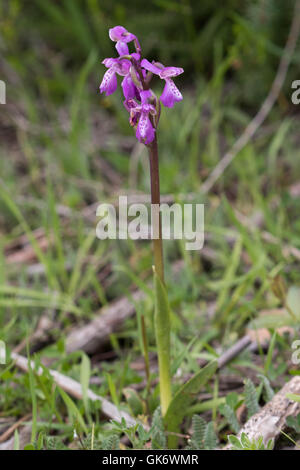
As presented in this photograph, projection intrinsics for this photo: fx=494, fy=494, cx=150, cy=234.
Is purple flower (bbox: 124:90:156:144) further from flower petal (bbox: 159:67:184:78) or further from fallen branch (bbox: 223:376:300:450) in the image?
fallen branch (bbox: 223:376:300:450)

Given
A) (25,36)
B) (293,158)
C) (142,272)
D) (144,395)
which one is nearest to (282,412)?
(144,395)

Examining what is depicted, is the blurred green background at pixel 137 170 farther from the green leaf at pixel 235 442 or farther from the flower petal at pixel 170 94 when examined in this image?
the flower petal at pixel 170 94

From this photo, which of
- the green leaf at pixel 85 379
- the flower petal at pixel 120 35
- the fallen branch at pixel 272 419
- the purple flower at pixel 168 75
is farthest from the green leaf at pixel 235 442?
the flower petal at pixel 120 35

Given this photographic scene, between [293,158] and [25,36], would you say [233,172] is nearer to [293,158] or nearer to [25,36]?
[293,158]

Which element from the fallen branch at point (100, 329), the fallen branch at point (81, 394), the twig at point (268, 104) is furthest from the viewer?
the twig at point (268, 104)
